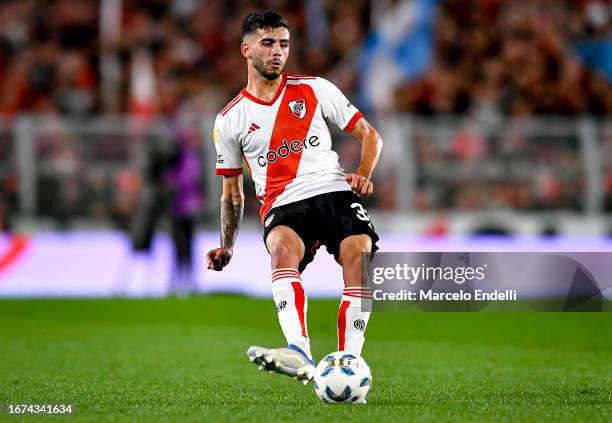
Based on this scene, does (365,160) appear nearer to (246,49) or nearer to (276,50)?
(276,50)

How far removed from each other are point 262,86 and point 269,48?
290 millimetres

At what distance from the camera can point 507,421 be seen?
5.99 m

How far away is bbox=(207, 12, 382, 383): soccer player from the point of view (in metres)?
7.03

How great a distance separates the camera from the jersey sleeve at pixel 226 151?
296 inches

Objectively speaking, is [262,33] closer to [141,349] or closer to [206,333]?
[141,349]

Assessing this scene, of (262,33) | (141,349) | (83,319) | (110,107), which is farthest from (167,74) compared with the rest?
(262,33)

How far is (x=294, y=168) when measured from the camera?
7359 mm

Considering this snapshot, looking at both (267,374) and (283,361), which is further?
(267,374)

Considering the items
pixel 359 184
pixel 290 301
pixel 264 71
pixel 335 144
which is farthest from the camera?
pixel 335 144

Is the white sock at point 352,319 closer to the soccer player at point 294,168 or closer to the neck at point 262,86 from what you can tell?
the soccer player at point 294,168

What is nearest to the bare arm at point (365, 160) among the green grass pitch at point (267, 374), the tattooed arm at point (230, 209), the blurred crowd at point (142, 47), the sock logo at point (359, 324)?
the sock logo at point (359, 324)

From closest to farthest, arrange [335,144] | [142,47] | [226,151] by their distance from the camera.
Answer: [226,151] → [335,144] → [142,47]

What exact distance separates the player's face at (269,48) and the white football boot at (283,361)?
1.78m

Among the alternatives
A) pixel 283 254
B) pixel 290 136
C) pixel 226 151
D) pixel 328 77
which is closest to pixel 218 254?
pixel 283 254
